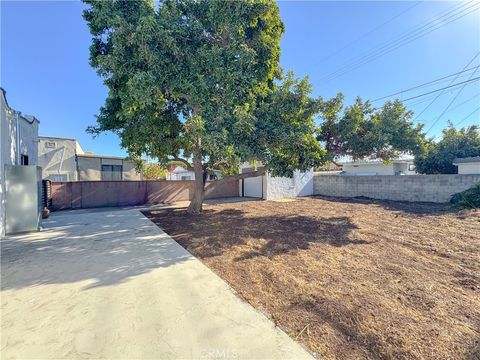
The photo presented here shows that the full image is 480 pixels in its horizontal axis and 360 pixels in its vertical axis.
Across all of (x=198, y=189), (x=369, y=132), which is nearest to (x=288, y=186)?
(x=369, y=132)

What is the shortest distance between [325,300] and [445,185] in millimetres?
11620

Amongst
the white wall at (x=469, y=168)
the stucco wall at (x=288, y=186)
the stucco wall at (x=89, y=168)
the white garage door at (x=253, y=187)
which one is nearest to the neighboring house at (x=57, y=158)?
the stucco wall at (x=89, y=168)

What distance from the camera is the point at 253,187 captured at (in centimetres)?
1516

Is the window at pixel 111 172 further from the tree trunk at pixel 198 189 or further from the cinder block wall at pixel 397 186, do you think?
the cinder block wall at pixel 397 186

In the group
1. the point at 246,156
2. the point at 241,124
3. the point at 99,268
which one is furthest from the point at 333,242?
the point at 99,268

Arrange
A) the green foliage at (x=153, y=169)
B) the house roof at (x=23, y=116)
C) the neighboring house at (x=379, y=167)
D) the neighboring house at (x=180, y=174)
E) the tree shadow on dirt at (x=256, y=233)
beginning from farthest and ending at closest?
the neighboring house at (x=180, y=174) < the neighboring house at (x=379, y=167) < the green foliage at (x=153, y=169) < the house roof at (x=23, y=116) < the tree shadow on dirt at (x=256, y=233)

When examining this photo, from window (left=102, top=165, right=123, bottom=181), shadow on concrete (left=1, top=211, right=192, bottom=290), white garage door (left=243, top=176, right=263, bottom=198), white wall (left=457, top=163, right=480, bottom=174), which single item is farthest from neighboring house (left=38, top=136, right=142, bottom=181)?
white wall (left=457, top=163, right=480, bottom=174)

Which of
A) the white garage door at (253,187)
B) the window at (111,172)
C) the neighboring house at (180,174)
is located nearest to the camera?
the white garage door at (253,187)

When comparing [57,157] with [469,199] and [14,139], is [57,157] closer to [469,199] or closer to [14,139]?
[14,139]

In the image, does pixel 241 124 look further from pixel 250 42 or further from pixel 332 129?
pixel 332 129

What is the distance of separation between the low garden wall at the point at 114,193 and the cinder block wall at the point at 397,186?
9845 millimetres

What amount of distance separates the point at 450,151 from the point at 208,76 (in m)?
15.8

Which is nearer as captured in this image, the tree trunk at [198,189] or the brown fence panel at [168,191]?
the tree trunk at [198,189]

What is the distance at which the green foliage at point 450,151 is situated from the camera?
13039 mm
